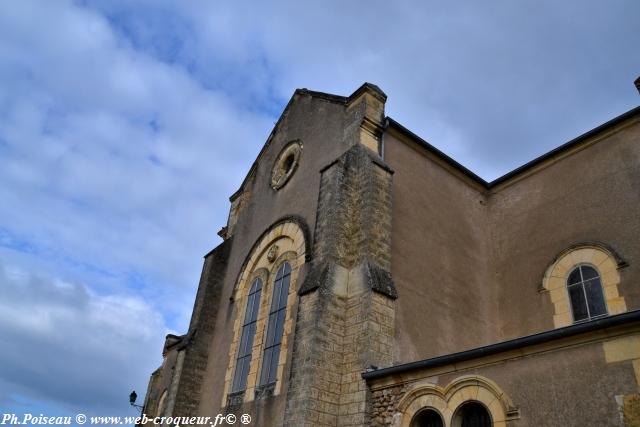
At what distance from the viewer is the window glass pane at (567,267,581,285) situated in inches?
425

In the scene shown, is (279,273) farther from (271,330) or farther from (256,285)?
(271,330)

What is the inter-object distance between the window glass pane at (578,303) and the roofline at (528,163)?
3397 millimetres

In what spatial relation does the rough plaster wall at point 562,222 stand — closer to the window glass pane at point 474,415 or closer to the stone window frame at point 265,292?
the window glass pane at point 474,415

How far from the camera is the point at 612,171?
11094 millimetres

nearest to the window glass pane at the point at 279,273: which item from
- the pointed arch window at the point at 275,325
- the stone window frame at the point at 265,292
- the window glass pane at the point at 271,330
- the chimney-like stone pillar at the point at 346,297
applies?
the pointed arch window at the point at 275,325

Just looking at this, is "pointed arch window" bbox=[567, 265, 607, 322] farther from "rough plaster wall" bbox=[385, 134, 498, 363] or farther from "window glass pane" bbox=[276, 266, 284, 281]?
"window glass pane" bbox=[276, 266, 284, 281]

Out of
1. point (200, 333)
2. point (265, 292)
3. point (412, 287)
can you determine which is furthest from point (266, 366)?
point (412, 287)

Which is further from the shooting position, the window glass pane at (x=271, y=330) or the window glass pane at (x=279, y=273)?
the window glass pane at (x=279, y=273)

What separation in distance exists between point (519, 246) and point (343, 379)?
5.95 meters

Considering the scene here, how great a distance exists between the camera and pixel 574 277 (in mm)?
10883

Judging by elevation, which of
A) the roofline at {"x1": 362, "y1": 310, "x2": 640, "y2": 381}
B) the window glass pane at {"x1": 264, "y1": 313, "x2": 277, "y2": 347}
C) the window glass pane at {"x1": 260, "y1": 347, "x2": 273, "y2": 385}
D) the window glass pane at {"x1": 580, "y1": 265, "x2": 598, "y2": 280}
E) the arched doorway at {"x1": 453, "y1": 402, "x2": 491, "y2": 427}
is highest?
the window glass pane at {"x1": 580, "y1": 265, "x2": 598, "y2": 280}

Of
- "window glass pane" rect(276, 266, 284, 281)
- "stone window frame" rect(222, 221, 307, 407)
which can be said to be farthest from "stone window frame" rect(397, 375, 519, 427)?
"window glass pane" rect(276, 266, 284, 281)

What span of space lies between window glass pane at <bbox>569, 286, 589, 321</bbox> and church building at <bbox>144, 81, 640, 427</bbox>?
0.06 meters

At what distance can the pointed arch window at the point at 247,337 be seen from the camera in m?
11.6
